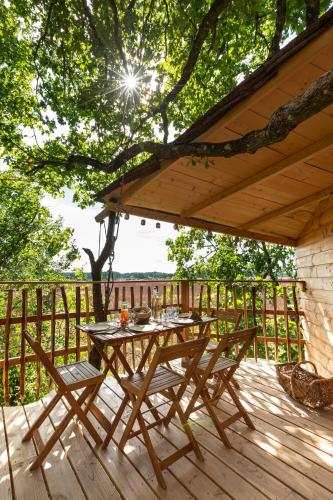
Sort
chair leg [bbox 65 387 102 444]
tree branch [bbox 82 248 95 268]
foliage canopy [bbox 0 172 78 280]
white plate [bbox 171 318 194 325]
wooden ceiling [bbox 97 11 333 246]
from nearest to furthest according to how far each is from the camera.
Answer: wooden ceiling [bbox 97 11 333 246], chair leg [bbox 65 387 102 444], white plate [bbox 171 318 194 325], tree branch [bbox 82 248 95 268], foliage canopy [bbox 0 172 78 280]

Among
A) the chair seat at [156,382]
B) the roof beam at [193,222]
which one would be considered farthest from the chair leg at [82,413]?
the roof beam at [193,222]

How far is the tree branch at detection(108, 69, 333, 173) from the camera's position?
1245mm

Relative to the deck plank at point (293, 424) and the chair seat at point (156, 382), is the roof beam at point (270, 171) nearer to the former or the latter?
the chair seat at point (156, 382)

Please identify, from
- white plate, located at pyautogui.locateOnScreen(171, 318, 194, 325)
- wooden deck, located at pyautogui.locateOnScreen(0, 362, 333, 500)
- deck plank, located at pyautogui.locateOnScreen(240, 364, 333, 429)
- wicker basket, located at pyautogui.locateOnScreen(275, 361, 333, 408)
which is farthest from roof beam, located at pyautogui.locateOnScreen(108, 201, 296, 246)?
wooden deck, located at pyautogui.locateOnScreen(0, 362, 333, 500)

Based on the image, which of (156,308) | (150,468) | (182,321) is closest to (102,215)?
(156,308)

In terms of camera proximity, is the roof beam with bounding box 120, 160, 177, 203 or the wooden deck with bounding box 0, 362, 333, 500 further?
the roof beam with bounding box 120, 160, 177, 203

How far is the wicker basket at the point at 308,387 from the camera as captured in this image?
103 inches

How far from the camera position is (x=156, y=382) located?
2.07 m

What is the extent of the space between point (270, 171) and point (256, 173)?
0.59ft

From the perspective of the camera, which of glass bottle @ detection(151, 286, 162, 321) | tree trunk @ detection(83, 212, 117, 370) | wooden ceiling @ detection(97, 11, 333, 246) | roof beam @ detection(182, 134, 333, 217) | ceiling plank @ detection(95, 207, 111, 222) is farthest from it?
tree trunk @ detection(83, 212, 117, 370)

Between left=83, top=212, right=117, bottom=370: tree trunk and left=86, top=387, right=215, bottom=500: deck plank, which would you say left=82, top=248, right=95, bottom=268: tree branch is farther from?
left=86, top=387, right=215, bottom=500: deck plank

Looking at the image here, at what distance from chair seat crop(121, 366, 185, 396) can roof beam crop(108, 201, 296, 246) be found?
6.10 ft

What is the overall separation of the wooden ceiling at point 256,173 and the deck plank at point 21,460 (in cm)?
242

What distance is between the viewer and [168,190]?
3.01 metres
